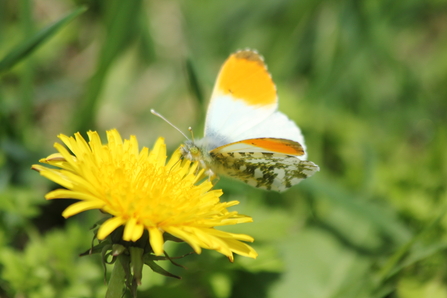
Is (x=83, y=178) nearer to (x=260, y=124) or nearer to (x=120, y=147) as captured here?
(x=120, y=147)

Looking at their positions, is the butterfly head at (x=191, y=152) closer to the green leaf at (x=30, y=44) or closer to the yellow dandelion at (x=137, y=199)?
the yellow dandelion at (x=137, y=199)

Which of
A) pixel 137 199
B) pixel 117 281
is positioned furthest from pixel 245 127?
pixel 117 281

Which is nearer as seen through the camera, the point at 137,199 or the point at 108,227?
the point at 108,227

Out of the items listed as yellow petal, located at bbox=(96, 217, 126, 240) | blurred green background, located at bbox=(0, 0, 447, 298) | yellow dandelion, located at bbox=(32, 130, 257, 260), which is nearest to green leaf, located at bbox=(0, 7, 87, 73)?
blurred green background, located at bbox=(0, 0, 447, 298)

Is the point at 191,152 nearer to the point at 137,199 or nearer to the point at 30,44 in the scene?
the point at 137,199

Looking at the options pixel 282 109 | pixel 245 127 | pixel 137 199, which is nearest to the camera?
pixel 137 199

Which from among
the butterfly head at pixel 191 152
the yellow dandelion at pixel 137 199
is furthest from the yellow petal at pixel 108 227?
the butterfly head at pixel 191 152

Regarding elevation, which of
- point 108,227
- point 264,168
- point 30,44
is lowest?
point 264,168

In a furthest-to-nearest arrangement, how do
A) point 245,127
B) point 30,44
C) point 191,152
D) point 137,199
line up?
point 245,127
point 30,44
point 191,152
point 137,199
